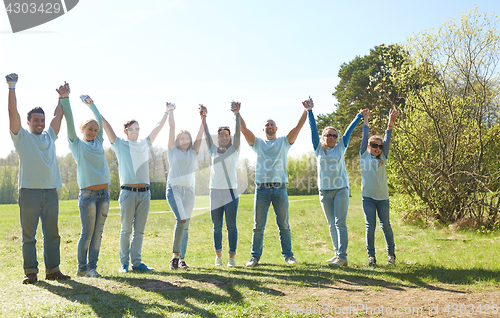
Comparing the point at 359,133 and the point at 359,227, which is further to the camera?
the point at 359,133

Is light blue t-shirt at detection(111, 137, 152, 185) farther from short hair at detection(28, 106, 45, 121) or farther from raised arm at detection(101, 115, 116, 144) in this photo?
short hair at detection(28, 106, 45, 121)

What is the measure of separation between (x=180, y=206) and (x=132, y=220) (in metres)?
0.83

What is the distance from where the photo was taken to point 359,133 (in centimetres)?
3042

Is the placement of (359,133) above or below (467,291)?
above

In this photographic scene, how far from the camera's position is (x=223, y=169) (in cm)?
671

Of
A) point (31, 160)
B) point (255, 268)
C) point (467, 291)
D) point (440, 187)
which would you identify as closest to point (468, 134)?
point (440, 187)

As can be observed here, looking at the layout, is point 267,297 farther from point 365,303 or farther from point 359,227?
point 359,227

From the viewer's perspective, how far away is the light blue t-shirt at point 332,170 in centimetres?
663

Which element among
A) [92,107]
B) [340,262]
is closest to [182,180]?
[92,107]

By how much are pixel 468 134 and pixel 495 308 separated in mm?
8693

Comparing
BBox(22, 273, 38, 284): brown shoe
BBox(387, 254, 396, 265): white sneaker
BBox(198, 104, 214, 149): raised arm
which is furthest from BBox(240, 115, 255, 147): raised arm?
BBox(22, 273, 38, 284): brown shoe

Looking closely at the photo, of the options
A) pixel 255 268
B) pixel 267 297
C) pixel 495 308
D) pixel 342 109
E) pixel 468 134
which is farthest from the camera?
pixel 342 109

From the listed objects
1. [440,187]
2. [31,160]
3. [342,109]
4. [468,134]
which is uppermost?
[342,109]

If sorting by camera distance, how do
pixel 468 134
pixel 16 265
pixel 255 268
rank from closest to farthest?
pixel 255 268 < pixel 16 265 < pixel 468 134
